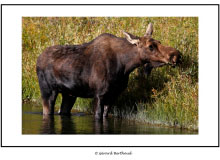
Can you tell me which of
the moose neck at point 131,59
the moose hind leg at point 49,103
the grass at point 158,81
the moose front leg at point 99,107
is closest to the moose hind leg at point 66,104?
the moose hind leg at point 49,103

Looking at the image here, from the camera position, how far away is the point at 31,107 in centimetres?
1556

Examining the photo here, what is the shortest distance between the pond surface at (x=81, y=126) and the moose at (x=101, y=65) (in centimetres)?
45

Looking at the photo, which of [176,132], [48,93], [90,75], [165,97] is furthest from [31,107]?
[176,132]

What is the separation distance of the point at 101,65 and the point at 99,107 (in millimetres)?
1078

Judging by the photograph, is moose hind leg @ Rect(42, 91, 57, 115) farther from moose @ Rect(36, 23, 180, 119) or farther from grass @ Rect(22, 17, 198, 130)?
grass @ Rect(22, 17, 198, 130)

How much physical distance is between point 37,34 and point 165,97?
7.81m

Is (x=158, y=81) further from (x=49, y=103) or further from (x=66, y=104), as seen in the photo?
(x=49, y=103)

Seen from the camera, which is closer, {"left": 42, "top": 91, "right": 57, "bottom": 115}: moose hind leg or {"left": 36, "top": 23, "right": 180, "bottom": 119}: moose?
{"left": 36, "top": 23, "right": 180, "bottom": 119}: moose

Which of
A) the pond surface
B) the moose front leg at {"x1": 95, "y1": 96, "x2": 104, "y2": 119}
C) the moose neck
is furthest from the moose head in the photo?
the pond surface

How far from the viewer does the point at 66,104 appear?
14.2 m

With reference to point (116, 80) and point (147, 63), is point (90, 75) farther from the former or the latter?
point (147, 63)

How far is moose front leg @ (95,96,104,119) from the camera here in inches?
504

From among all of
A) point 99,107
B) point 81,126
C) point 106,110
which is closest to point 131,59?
point 99,107

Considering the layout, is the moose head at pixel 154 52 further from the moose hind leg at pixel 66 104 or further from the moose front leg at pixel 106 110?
the moose hind leg at pixel 66 104
